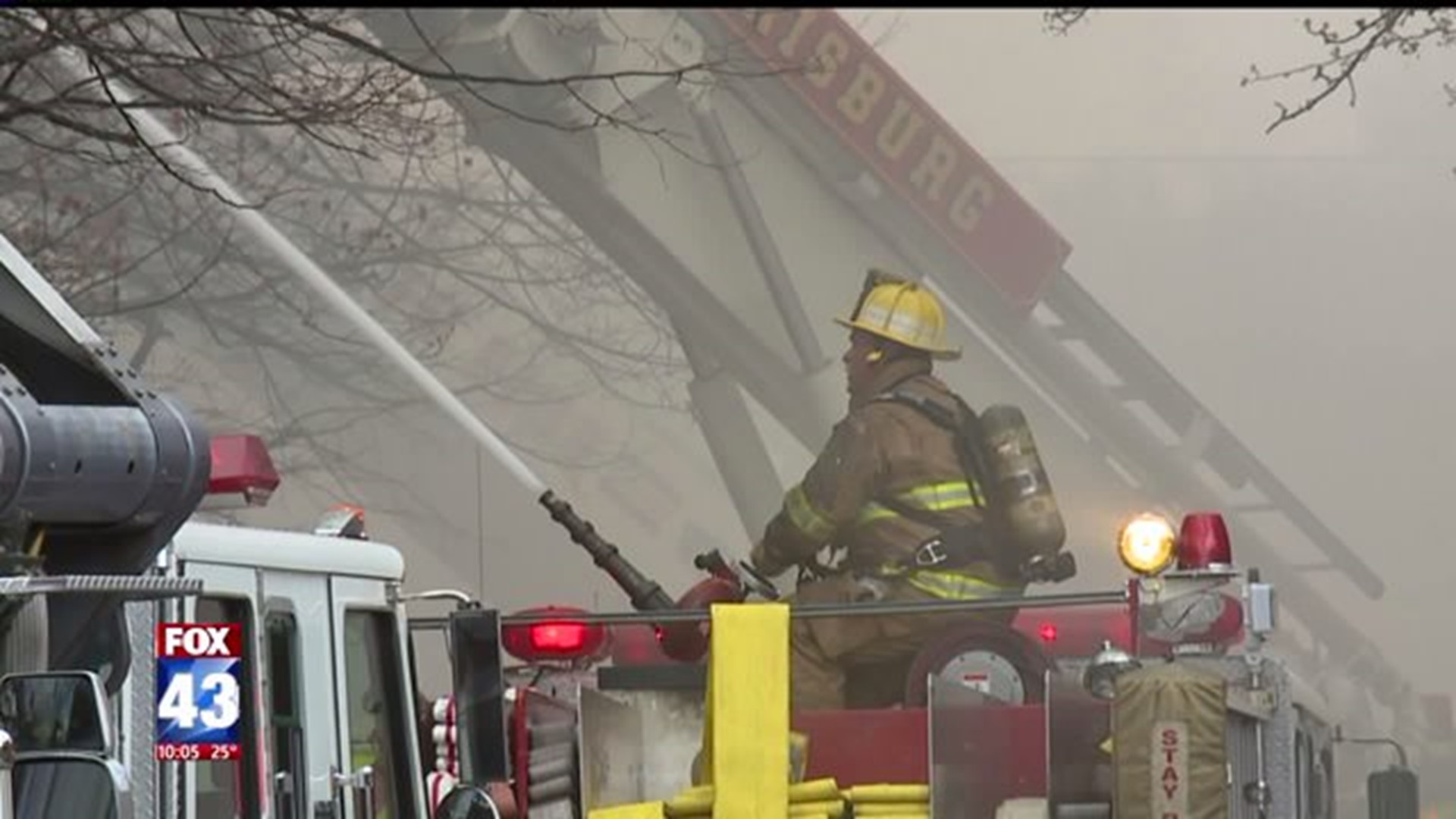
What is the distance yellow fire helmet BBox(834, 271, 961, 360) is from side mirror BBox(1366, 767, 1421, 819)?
1742 millimetres

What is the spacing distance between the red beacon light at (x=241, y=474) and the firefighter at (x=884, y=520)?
2570 millimetres

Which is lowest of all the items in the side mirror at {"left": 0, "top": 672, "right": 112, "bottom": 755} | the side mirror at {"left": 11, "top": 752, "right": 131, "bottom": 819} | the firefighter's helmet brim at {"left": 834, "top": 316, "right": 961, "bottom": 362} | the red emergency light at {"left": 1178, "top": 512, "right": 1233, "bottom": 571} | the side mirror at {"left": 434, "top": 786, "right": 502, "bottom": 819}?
the side mirror at {"left": 434, "top": 786, "right": 502, "bottom": 819}

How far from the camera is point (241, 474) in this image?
231 inches

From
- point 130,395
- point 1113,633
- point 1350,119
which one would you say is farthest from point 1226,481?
point 130,395

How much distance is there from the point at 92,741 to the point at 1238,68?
7565 mm

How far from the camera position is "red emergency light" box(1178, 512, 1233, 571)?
7047 millimetres

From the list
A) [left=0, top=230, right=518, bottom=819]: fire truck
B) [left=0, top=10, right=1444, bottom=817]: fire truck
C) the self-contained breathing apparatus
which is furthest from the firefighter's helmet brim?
[left=0, top=230, right=518, bottom=819]: fire truck

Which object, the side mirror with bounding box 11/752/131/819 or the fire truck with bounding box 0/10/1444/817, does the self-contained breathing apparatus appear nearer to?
the fire truck with bounding box 0/10/1444/817

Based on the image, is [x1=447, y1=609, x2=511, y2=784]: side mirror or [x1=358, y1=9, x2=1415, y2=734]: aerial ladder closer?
[x1=447, y1=609, x2=511, y2=784]: side mirror

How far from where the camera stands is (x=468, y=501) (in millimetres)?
10391

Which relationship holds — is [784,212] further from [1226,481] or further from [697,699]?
[697,699]

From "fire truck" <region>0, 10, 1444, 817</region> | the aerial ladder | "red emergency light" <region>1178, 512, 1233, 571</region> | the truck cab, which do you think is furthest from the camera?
the aerial ladder

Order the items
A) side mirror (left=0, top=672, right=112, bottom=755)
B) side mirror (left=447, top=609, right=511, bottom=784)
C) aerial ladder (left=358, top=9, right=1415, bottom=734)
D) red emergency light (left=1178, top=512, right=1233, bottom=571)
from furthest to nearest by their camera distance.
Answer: aerial ladder (left=358, top=9, right=1415, bottom=734) < red emergency light (left=1178, top=512, right=1233, bottom=571) < side mirror (left=447, top=609, right=511, bottom=784) < side mirror (left=0, top=672, right=112, bottom=755)

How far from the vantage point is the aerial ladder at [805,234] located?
10.4 metres
